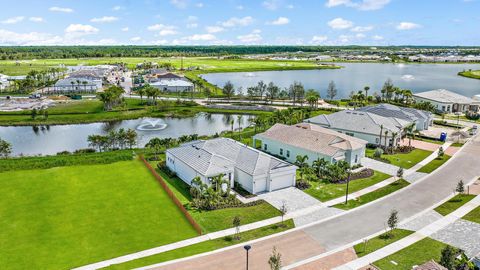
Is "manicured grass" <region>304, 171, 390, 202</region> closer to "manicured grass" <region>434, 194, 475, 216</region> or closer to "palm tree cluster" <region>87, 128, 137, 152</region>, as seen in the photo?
"manicured grass" <region>434, 194, 475, 216</region>

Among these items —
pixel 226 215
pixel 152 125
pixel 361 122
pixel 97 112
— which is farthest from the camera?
pixel 97 112

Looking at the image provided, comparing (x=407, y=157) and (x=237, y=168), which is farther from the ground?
(x=237, y=168)

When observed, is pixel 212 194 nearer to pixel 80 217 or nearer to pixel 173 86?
pixel 80 217

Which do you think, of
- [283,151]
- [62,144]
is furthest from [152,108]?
[283,151]

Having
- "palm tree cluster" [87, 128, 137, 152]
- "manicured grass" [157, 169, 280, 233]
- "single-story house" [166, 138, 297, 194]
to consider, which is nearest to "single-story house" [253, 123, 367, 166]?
"single-story house" [166, 138, 297, 194]

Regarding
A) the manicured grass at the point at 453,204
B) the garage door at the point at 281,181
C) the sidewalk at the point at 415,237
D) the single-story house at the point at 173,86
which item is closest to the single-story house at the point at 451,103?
the manicured grass at the point at 453,204

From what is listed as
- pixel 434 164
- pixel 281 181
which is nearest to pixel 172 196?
pixel 281 181

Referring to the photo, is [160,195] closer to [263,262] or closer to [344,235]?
[263,262]
